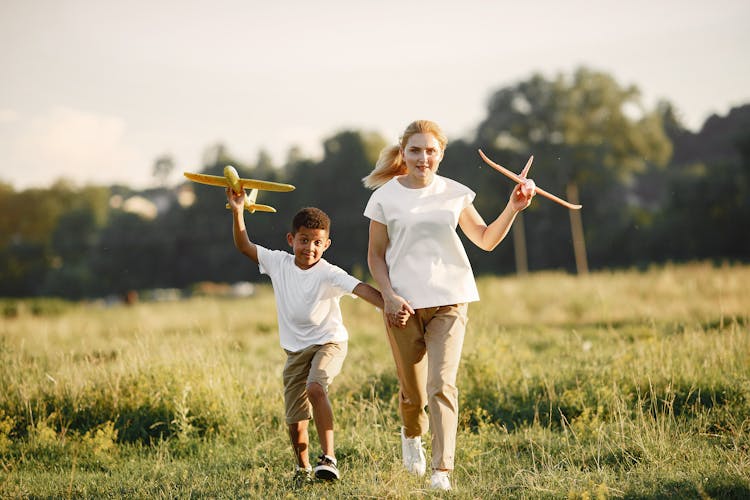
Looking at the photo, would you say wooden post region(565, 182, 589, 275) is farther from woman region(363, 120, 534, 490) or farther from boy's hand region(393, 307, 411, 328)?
boy's hand region(393, 307, 411, 328)

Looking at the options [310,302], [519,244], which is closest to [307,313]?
[310,302]

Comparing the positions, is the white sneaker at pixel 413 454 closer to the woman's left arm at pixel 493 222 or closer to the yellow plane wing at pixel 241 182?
the woman's left arm at pixel 493 222

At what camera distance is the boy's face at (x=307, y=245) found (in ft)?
14.6

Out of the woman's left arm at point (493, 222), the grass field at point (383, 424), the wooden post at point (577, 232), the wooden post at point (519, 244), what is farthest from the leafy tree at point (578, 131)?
the woman's left arm at point (493, 222)

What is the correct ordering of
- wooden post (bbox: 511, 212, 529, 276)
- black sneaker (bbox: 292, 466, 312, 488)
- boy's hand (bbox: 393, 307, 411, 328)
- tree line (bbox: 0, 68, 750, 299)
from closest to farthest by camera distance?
1. boy's hand (bbox: 393, 307, 411, 328)
2. black sneaker (bbox: 292, 466, 312, 488)
3. tree line (bbox: 0, 68, 750, 299)
4. wooden post (bbox: 511, 212, 529, 276)

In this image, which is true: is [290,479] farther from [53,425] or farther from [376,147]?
[376,147]

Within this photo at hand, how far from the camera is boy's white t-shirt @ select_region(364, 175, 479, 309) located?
4.27 m

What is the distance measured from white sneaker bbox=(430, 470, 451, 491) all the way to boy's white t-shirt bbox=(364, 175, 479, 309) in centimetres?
95

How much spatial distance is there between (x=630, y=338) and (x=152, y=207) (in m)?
65.8

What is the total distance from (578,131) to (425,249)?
33235 mm

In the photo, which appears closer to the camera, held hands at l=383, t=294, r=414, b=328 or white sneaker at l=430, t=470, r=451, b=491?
white sneaker at l=430, t=470, r=451, b=491

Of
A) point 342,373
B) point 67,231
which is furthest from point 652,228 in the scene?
point 67,231

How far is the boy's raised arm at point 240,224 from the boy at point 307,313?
0.01 meters

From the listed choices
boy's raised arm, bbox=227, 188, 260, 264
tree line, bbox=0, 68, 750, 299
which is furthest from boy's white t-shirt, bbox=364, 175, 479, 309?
tree line, bbox=0, 68, 750, 299
